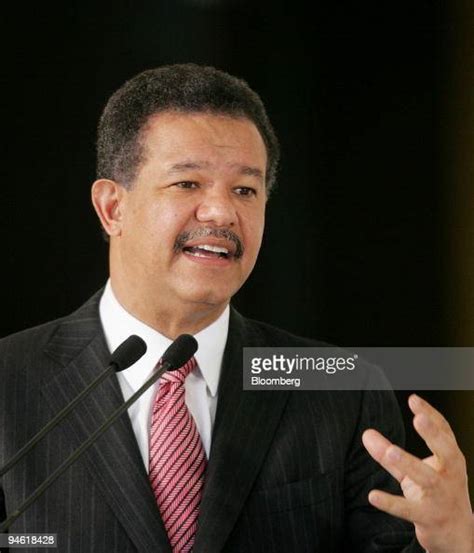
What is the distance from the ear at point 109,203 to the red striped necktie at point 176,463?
340mm

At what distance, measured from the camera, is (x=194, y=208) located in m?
1.71

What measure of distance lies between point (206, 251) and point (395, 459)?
1.90 feet

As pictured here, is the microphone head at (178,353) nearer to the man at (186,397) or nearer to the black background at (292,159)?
the man at (186,397)

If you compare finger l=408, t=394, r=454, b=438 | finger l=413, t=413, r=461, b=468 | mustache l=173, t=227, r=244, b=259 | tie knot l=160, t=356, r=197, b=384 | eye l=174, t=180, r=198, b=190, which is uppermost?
eye l=174, t=180, r=198, b=190

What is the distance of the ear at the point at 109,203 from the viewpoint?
1.82m

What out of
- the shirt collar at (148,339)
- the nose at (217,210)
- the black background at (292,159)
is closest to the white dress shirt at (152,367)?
the shirt collar at (148,339)

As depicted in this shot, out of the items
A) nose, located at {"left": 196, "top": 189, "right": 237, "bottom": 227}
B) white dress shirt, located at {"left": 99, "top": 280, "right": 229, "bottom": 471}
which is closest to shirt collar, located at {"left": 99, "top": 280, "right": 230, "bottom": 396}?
white dress shirt, located at {"left": 99, "top": 280, "right": 229, "bottom": 471}

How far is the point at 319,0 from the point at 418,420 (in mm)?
1018

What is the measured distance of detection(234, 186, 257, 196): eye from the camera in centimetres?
175

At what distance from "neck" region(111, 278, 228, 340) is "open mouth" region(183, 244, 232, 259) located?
10 cm

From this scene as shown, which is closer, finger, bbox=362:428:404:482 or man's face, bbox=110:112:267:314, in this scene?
finger, bbox=362:428:404:482

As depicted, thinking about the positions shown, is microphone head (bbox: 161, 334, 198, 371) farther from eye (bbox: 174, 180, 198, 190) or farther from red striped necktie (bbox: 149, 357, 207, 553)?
eye (bbox: 174, 180, 198, 190)

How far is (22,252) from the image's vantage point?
6.23ft

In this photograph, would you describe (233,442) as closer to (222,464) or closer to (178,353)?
(222,464)
